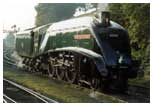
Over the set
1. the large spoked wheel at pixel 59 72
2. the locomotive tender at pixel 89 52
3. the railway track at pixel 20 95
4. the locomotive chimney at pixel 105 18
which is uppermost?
the locomotive chimney at pixel 105 18

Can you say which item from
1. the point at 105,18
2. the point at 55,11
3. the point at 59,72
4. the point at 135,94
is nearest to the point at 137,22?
the point at 105,18

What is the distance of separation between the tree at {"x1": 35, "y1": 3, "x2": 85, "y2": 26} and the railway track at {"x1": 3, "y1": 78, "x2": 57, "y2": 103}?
80.6 inches

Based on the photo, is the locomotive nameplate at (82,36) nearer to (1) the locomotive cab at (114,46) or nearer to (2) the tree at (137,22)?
(1) the locomotive cab at (114,46)

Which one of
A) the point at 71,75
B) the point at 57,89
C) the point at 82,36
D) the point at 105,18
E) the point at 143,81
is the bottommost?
the point at 57,89

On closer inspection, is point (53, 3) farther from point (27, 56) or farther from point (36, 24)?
point (27, 56)

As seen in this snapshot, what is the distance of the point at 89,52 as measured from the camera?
12234 mm

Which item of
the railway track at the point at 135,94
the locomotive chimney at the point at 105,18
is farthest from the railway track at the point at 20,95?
the locomotive chimney at the point at 105,18

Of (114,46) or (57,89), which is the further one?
(57,89)

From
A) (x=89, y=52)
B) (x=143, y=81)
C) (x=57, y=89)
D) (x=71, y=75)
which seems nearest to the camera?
(x=89, y=52)

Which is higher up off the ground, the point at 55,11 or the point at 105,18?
the point at 55,11

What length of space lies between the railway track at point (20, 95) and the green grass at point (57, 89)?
0.19 meters

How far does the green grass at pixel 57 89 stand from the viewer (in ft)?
39.2

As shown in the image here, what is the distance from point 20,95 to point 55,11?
96.0 inches

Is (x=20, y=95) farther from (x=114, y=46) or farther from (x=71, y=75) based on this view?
(x=114, y=46)
